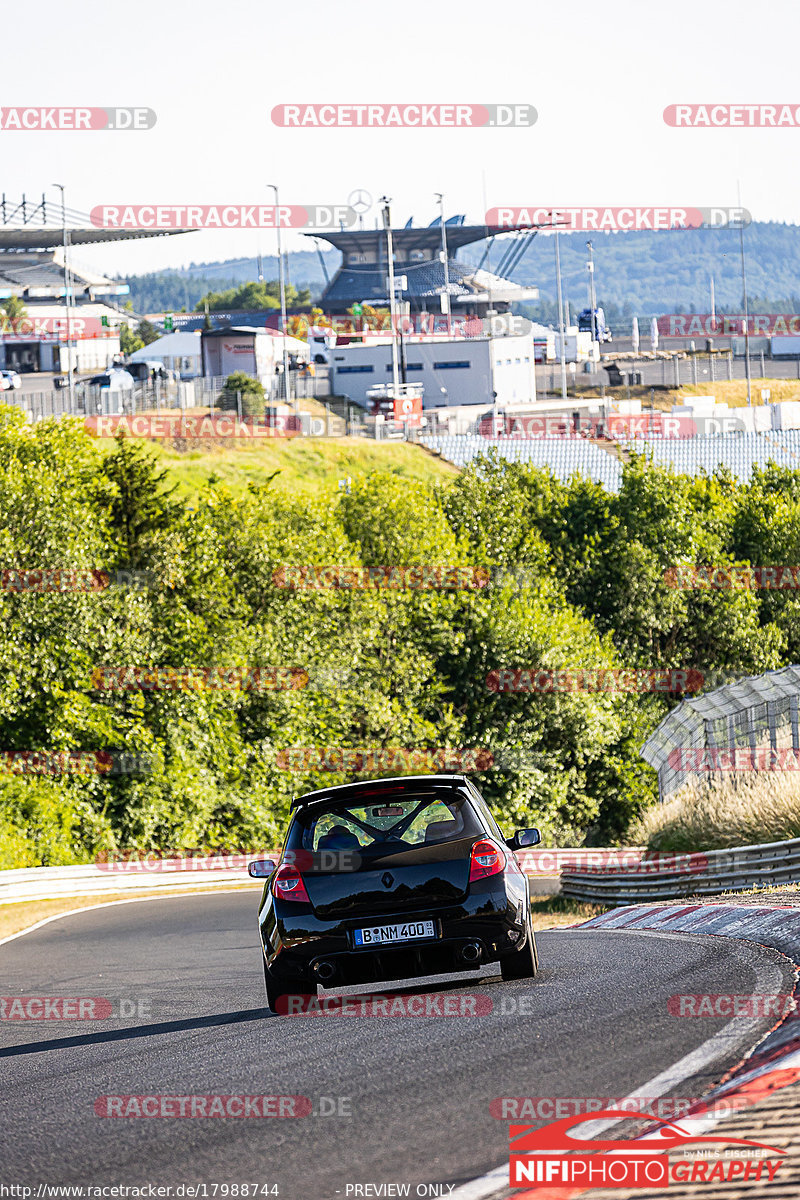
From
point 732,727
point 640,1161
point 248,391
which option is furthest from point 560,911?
point 248,391

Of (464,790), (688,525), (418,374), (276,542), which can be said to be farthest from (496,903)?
(418,374)

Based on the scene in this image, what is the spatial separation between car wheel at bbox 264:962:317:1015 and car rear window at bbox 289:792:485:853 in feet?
2.71

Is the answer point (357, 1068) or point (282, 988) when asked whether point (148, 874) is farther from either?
point (357, 1068)

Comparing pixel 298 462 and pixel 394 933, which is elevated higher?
pixel 298 462

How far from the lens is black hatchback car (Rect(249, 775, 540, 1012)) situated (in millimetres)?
8297

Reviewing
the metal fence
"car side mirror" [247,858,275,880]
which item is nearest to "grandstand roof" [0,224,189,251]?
the metal fence

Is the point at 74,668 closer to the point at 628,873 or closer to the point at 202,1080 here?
the point at 628,873

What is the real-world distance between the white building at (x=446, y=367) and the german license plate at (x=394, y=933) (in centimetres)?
9496

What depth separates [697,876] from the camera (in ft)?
57.1

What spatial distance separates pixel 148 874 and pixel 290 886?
21.3 metres

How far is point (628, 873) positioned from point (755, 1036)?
1325cm

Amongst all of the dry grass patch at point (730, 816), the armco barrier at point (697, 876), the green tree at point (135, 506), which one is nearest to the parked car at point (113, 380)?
the green tree at point (135, 506)

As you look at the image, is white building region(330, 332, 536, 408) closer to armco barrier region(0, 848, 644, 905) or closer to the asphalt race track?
armco barrier region(0, 848, 644, 905)

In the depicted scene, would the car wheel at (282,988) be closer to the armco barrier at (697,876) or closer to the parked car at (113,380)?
the armco barrier at (697,876)
